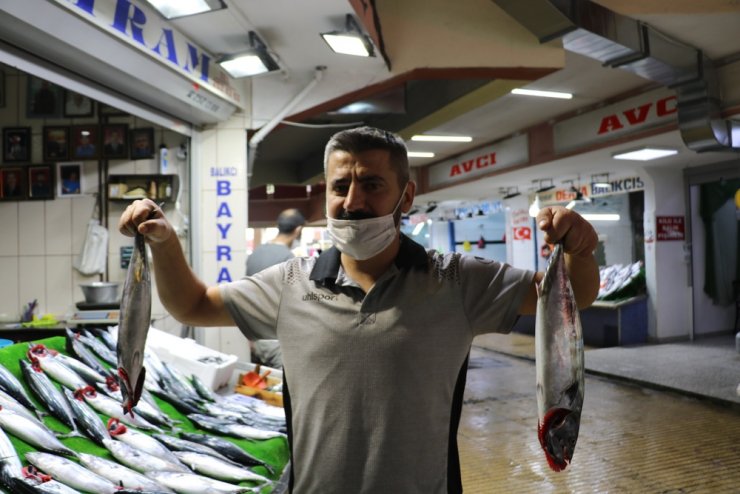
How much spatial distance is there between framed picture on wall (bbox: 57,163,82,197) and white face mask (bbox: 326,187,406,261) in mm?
5284

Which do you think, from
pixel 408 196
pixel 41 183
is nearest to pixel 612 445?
pixel 408 196

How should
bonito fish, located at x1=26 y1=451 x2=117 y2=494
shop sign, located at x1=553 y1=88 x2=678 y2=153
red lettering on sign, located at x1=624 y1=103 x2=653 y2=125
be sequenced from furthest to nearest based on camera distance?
red lettering on sign, located at x1=624 y1=103 x2=653 y2=125 < shop sign, located at x1=553 y1=88 x2=678 y2=153 < bonito fish, located at x1=26 y1=451 x2=117 y2=494

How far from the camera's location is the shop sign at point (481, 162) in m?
11.2

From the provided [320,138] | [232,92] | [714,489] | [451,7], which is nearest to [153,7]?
[232,92]

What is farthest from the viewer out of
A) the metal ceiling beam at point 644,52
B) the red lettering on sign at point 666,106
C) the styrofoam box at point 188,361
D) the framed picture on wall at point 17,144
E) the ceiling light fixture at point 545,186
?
the ceiling light fixture at point 545,186

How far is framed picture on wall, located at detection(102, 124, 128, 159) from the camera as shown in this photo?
6.06 metres

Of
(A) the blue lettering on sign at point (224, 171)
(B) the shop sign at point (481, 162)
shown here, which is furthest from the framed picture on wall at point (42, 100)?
(B) the shop sign at point (481, 162)

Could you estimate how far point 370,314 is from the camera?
1674 mm

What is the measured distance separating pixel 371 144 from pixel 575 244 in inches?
26.1

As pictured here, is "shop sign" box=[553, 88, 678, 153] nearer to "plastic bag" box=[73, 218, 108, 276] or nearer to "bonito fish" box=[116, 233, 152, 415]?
"plastic bag" box=[73, 218, 108, 276]

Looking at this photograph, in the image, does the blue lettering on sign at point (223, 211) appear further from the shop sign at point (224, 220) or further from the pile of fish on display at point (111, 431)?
the pile of fish on display at point (111, 431)

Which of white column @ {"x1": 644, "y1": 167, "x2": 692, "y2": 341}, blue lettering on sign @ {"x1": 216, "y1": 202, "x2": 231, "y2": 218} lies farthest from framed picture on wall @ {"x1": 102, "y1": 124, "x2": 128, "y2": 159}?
white column @ {"x1": 644, "y1": 167, "x2": 692, "y2": 341}

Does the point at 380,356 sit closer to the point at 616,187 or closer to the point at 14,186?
the point at 14,186

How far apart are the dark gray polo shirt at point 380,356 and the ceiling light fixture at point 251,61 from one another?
3578 millimetres
